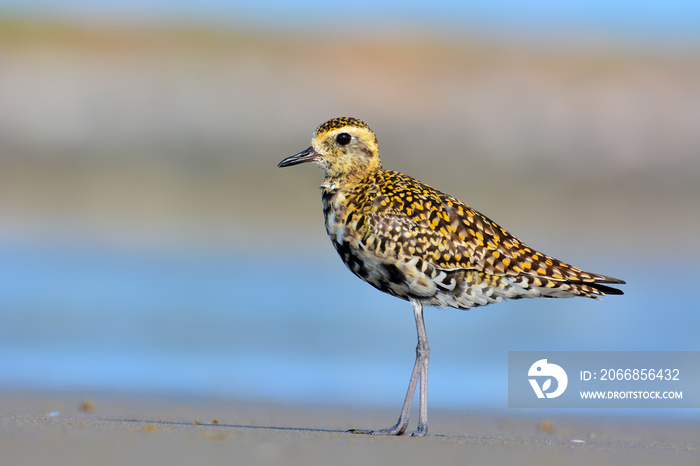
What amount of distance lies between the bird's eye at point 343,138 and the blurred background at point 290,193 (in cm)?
240

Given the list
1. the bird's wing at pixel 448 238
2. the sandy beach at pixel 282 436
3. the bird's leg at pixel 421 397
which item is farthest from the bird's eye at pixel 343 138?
the sandy beach at pixel 282 436

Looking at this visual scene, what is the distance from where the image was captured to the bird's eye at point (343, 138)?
28.0 feet

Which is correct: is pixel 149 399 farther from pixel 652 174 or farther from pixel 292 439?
pixel 652 174

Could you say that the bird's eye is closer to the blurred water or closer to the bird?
the bird

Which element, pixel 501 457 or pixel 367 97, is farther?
pixel 367 97

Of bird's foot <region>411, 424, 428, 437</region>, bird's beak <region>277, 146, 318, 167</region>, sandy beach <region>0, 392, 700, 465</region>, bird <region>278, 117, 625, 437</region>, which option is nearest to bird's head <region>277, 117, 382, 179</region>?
bird's beak <region>277, 146, 318, 167</region>

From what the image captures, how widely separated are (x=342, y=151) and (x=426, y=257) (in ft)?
4.34

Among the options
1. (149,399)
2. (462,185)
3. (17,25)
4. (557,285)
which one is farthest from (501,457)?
(17,25)

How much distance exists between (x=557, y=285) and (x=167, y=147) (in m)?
22.0

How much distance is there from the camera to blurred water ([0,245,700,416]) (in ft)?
33.5

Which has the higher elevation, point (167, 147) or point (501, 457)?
point (167, 147)

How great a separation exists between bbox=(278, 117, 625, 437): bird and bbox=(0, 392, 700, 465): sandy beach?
0.72 m

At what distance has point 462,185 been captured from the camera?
27047 mm

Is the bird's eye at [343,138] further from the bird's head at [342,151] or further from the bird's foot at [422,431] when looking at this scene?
the bird's foot at [422,431]
